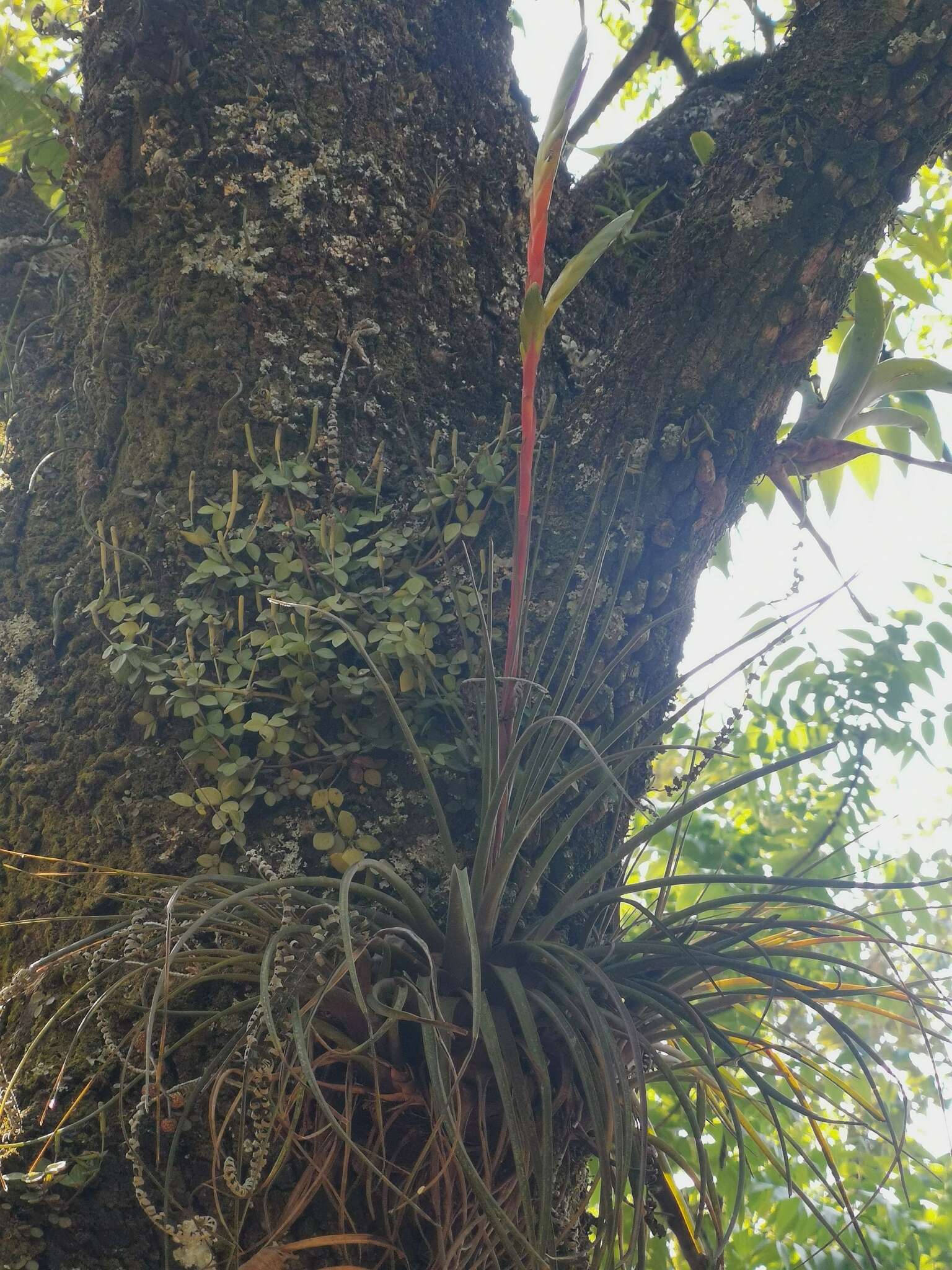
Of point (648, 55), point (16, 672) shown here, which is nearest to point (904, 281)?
point (648, 55)

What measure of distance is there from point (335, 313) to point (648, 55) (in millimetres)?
1431

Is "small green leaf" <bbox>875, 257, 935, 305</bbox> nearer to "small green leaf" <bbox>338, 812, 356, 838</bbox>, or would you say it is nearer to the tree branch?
the tree branch

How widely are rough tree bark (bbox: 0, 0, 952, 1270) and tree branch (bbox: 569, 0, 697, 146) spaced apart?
2.58ft

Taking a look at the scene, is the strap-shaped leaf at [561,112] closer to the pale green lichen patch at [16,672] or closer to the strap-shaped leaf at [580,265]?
the strap-shaped leaf at [580,265]

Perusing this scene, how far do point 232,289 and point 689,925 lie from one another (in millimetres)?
973

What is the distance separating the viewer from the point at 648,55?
2.21 metres

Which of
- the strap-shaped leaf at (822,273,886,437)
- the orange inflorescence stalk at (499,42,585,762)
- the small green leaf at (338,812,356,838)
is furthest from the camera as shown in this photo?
the strap-shaped leaf at (822,273,886,437)

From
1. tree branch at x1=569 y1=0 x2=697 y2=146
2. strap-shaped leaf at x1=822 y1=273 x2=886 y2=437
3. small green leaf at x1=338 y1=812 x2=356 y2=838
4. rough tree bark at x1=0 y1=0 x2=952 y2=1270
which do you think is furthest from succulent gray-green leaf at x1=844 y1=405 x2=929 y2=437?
tree branch at x1=569 y1=0 x2=697 y2=146

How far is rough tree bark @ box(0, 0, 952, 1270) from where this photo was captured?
45.2 inches

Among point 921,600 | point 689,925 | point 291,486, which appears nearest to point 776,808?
point 921,600

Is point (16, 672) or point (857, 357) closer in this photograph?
point (16, 672)

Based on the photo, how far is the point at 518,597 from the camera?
91cm

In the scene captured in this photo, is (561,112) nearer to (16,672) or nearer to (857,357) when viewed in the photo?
(857,357)

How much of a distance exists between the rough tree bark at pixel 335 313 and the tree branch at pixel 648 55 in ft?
2.58
